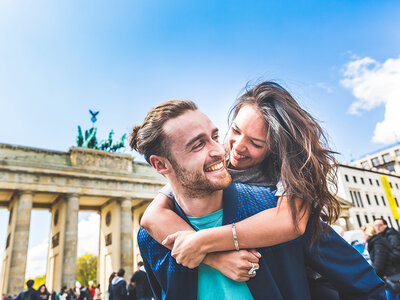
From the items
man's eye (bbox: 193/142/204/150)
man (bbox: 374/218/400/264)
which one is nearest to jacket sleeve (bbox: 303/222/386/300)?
man's eye (bbox: 193/142/204/150)

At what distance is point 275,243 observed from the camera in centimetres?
150

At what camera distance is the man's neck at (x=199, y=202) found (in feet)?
5.49

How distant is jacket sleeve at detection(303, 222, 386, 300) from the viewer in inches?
61.9

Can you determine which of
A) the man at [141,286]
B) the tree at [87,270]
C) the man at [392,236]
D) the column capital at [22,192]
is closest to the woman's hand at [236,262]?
the man at [392,236]

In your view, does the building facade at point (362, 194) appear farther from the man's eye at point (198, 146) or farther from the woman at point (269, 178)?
the man's eye at point (198, 146)

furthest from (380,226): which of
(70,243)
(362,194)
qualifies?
(362,194)

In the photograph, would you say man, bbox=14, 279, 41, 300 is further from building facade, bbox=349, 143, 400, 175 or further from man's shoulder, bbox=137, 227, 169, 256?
building facade, bbox=349, 143, 400, 175

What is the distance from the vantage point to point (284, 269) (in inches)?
61.2

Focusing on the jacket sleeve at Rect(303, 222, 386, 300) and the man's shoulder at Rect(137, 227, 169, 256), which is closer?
the jacket sleeve at Rect(303, 222, 386, 300)

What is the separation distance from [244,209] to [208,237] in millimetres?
292

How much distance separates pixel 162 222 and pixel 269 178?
738mm

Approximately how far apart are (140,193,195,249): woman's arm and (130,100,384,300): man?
0.07m

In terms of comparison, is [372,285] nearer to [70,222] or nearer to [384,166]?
[70,222]

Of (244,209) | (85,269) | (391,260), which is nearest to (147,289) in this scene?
(391,260)
